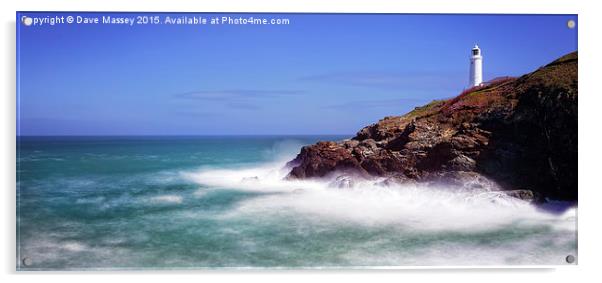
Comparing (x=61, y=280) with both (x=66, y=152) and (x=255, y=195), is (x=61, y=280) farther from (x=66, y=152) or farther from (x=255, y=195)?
(x=255, y=195)

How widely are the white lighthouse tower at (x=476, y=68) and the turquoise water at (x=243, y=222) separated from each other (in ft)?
5.86

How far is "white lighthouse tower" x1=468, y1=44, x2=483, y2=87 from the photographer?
6.96 m

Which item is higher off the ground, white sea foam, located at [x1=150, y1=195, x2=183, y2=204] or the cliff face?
the cliff face

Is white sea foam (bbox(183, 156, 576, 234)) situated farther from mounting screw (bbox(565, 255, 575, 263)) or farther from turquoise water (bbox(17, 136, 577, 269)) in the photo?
mounting screw (bbox(565, 255, 575, 263))

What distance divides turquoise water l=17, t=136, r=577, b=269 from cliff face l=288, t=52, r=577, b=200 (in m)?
0.43

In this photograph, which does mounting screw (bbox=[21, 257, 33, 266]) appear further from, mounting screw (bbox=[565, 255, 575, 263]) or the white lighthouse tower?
mounting screw (bbox=[565, 255, 575, 263])

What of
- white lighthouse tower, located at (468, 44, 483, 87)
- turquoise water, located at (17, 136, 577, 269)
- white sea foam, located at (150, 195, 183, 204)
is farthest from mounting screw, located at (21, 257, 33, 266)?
white lighthouse tower, located at (468, 44, 483, 87)

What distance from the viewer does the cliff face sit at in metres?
6.83

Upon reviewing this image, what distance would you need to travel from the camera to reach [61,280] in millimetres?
6359

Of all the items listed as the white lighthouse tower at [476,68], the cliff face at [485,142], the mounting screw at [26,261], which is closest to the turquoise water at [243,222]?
the mounting screw at [26,261]

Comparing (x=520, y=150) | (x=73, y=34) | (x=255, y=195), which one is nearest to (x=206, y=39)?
(x=73, y=34)

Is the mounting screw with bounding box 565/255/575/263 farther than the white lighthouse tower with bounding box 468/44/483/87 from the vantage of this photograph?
No

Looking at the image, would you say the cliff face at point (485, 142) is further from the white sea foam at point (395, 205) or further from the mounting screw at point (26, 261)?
the mounting screw at point (26, 261)

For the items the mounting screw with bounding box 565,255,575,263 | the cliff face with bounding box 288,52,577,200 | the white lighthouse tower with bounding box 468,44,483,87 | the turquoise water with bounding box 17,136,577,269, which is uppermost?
the white lighthouse tower with bounding box 468,44,483,87
